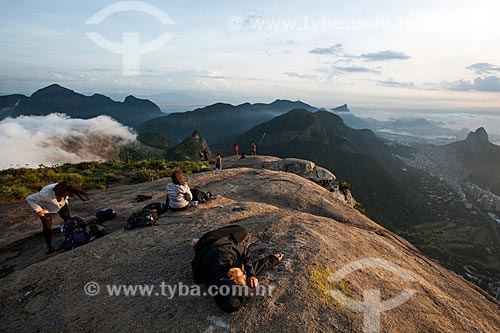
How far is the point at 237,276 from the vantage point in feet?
17.2

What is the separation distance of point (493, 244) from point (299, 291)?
122m

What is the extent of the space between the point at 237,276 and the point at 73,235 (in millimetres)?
5648

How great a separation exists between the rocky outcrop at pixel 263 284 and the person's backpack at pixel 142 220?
0.29 meters

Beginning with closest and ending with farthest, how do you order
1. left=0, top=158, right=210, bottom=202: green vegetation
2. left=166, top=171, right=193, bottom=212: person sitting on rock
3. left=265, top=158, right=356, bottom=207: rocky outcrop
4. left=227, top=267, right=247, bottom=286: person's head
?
left=227, top=267, right=247, bottom=286: person's head, left=166, top=171, right=193, bottom=212: person sitting on rock, left=0, top=158, right=210, bottom=202: green vegetation, left=265, top=158, right=356, bottom=207: rocky outcrop

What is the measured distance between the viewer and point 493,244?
307 ft

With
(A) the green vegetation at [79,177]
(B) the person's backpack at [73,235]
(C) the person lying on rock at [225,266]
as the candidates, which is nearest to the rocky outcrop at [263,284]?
(C) the person lying on rock at [225,266]

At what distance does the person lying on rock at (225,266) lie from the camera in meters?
4.96

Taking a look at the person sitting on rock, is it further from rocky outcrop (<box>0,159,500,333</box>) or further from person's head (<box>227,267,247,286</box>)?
person's head (<box>227,267,247,286</box>)

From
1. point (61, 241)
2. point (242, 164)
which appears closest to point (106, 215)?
point (61, 241)

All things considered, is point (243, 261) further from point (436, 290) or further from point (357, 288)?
point (436, 290)

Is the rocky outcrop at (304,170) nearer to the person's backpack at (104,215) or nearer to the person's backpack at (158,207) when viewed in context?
the person's backpack at (158,207)

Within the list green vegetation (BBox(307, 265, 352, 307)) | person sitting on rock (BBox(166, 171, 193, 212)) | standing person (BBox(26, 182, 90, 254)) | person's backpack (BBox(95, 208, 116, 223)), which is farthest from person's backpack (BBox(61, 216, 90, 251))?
green vegetation (BBox(307, 265, 352, 307))

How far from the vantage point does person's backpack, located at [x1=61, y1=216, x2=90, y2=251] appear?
26.3 feet

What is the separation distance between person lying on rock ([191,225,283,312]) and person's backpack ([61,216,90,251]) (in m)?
3.85
